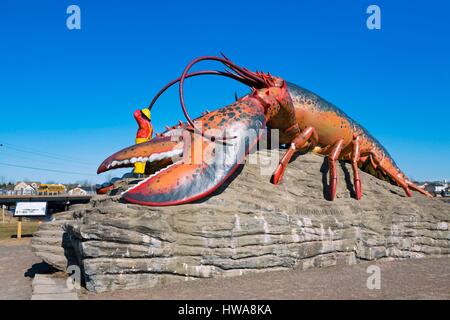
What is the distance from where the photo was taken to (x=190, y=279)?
669 centimetres

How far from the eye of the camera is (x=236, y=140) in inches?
299

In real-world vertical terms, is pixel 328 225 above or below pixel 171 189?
below

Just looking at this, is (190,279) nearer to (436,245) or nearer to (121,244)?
(121,244)

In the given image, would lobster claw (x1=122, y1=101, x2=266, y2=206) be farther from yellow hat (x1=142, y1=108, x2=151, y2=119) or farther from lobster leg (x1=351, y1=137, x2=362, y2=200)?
lobster leg (x1=351, y1=137, x2=362, y2=200)

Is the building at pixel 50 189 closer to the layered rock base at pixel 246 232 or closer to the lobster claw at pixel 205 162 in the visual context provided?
the layered rock base at pixel 246 232

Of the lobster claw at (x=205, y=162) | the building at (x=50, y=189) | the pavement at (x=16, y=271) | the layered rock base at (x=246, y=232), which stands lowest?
the pavement at (x=16, y=271)

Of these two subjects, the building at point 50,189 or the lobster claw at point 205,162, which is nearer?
the lobster claw at point 205,162

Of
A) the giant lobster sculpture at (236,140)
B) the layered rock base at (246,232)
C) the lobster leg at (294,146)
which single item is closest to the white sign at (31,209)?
the layered rock base at (246,232)

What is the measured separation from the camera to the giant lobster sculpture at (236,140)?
6867 millimetres

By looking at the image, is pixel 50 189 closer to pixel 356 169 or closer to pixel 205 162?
pixel 356 169

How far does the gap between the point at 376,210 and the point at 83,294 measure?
21.9ft

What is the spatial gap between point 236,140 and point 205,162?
82cm

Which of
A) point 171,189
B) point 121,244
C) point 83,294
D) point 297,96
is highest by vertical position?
point 297,96
